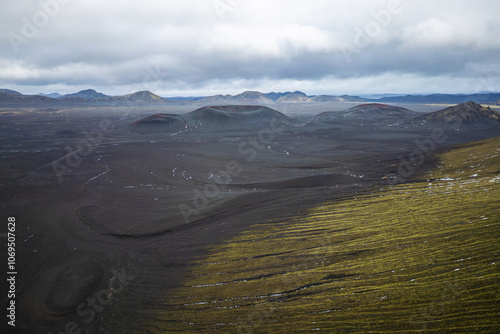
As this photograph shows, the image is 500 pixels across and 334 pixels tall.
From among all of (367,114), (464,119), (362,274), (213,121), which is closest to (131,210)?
(362,274)

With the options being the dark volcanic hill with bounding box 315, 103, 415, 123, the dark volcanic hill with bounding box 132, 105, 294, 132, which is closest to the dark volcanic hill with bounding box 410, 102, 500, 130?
the dark volcanic hill with bounding box 315, 103, 415, 123

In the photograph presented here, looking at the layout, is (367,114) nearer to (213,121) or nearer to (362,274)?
(213,121)

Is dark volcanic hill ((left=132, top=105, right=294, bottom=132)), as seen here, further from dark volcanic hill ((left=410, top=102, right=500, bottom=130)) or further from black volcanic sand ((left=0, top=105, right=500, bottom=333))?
dark volcanic hill ((left=410, top=102, right=500, bottom=130))

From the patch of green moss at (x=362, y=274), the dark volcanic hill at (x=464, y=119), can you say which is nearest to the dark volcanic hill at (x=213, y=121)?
the dark volcanic hill at (x=464, y=119)

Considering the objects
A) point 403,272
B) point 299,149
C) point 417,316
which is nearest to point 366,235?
point 403,272


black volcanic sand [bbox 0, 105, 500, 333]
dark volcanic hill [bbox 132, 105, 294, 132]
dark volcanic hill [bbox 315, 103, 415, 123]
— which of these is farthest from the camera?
dark volcanic hill [bbox 315, 103, 415, 123]

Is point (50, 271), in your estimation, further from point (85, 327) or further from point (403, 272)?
point (403, 272)
